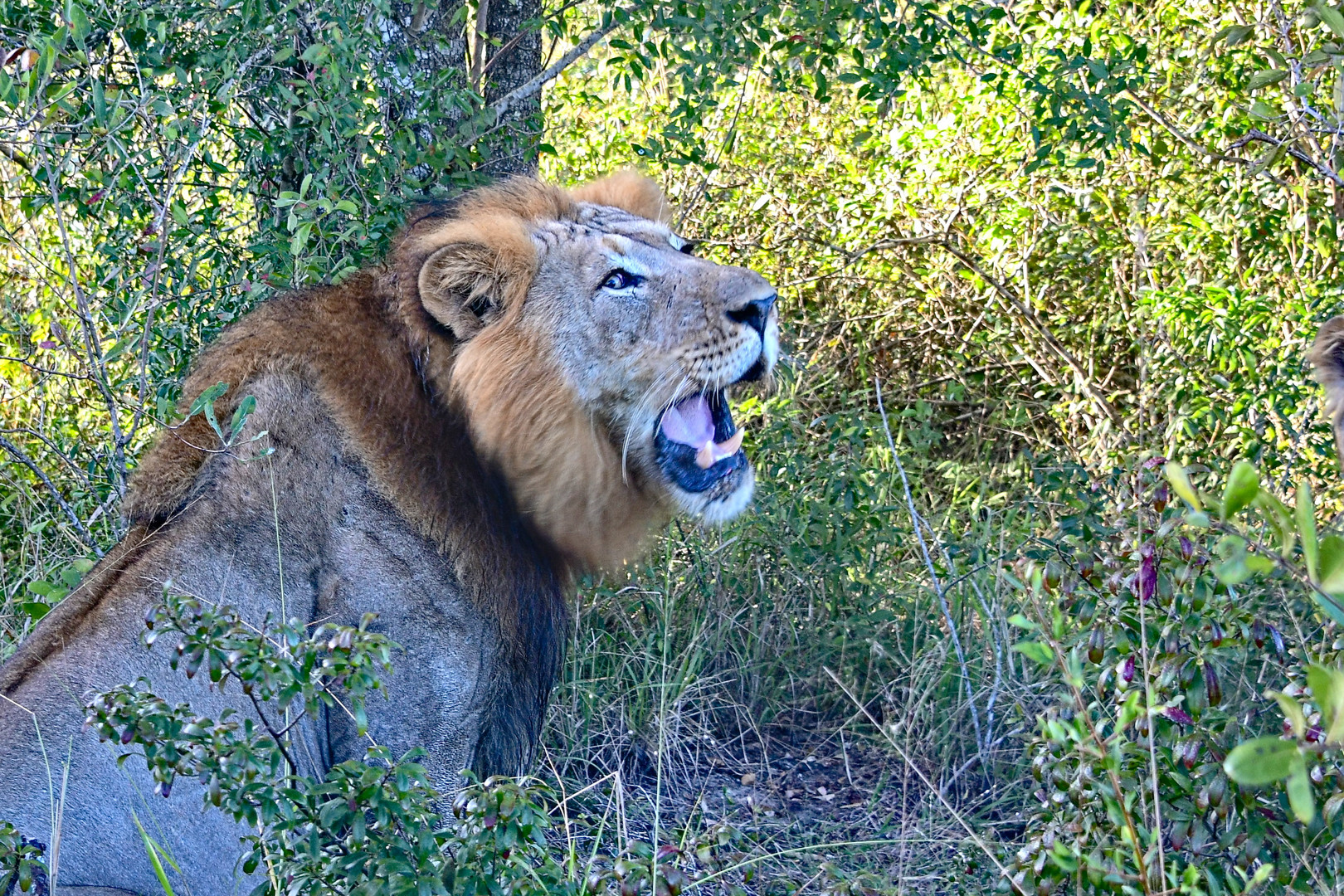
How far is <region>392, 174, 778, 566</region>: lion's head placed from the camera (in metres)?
3.18

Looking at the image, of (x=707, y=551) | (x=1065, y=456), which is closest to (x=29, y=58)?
(x=707, y=551)

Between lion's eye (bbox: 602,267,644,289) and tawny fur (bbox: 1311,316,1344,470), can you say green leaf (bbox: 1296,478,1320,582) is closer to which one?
tawny fur (bbox: 1311,316,1344,470)

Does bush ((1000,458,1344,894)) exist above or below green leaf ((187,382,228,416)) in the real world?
below

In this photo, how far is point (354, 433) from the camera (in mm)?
2998

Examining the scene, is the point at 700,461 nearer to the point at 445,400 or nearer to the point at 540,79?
the point at 445,400

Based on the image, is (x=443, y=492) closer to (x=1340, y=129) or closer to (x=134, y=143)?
(x=134, y=143)

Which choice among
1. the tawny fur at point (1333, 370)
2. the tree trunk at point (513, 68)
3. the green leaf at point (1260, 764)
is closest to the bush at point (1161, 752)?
the tawny fur at point (1333, 370)

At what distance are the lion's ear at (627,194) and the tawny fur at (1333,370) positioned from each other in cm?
195

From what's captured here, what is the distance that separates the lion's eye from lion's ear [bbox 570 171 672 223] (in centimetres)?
50

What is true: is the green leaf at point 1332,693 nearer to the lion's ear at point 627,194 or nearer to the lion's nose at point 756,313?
the lion's nose at point 756,313

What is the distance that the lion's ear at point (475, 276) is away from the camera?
3.15 m

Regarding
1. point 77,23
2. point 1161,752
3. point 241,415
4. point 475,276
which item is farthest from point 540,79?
point 1161,752

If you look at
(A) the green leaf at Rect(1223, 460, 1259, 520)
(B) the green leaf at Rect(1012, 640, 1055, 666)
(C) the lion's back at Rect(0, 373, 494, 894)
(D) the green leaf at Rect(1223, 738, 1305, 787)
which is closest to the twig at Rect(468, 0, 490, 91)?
(C) the lion's back at Rect(0, 373, 494, 894)

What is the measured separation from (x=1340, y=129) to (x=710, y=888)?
8.38 ft
